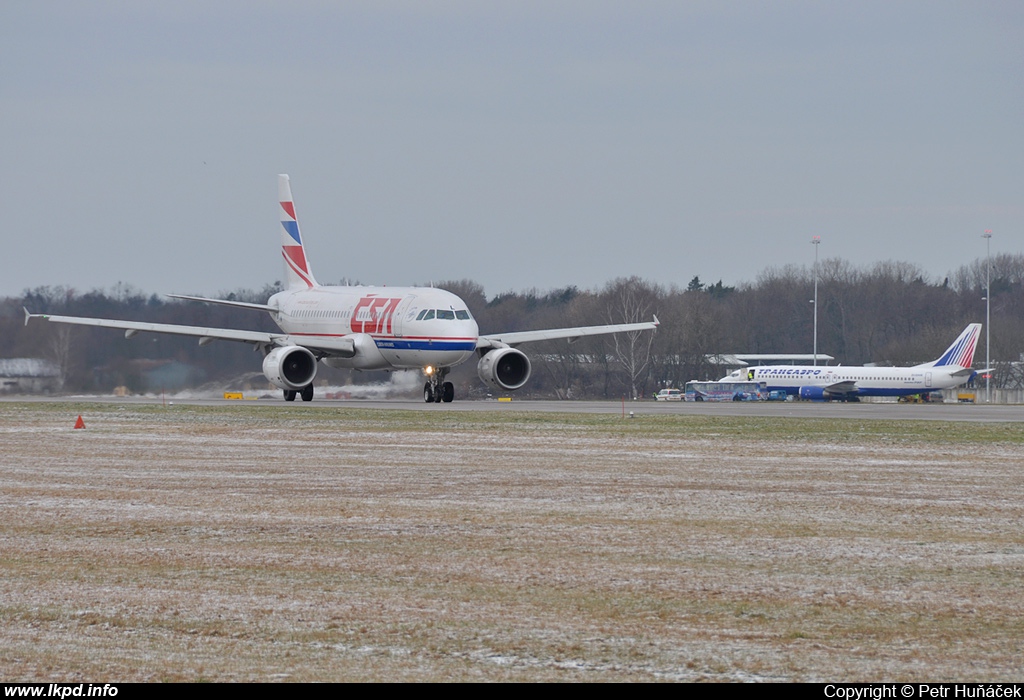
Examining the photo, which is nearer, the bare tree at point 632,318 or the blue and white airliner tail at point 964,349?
the blue and white airliner tail at point 964,349

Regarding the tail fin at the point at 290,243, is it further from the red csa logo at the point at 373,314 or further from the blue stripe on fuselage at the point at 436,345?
the blue stripe on fuselage at the point at 436,345

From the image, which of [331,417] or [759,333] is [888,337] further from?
[331,417]

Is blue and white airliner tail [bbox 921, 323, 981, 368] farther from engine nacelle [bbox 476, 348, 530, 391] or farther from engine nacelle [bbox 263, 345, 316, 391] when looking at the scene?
engine nacelle [bbox 263, 345, 316, 391]

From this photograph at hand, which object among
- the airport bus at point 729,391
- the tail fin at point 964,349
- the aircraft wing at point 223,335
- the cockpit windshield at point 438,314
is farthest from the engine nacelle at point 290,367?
the tail fin at point 964,349

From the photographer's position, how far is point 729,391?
84.1m

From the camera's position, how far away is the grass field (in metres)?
7.59

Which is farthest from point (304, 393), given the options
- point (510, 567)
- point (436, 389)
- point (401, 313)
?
point (510, 567)

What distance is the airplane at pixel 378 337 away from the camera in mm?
41781

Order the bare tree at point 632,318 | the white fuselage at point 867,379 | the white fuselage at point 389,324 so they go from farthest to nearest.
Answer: the bare tree at point 632,318 → the white fuselage at point 867,379 → the white fuselage at point 389,324

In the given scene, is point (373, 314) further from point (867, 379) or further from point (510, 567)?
point (867, 379)

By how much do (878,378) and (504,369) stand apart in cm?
4275

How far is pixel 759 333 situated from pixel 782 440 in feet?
303

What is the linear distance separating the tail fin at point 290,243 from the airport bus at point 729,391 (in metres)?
38.0
